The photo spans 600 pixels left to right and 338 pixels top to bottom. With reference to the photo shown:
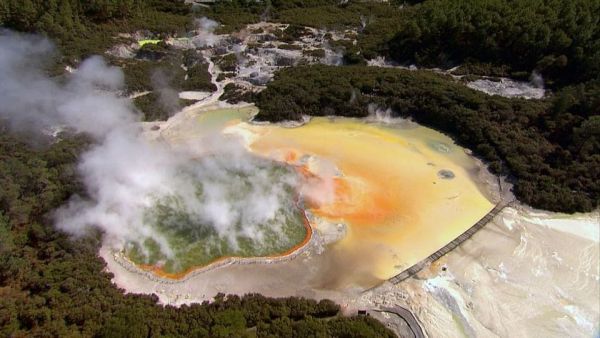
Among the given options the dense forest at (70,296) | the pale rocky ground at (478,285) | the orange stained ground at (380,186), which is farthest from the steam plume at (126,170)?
the orange stained ground at (380,186)

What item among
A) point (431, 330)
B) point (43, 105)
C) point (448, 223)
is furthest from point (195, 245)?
point (43, 105)

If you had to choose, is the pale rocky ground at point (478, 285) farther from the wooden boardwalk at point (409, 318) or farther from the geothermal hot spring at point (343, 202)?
the geothermal hot spring at point (343, 202)

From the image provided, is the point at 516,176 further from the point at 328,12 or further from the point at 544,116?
the point at 328,12

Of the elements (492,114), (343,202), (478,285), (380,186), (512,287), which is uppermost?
(492,114)

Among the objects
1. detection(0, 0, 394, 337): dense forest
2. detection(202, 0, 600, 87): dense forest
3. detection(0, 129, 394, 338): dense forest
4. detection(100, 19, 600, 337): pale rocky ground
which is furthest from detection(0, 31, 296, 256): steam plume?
detection(202, 0, 600, 87): dense forest

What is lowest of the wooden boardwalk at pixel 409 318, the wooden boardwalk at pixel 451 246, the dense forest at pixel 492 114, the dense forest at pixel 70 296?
the dense forest at pixel 70 296

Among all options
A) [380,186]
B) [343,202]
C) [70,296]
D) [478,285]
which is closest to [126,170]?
[70,296]

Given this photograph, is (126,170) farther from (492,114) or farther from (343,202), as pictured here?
(492,114)

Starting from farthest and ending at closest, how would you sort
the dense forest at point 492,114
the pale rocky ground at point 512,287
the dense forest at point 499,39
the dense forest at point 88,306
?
the dense forest at point 499,39, the dense forest at point 492,114, the pale rocky ground at point 512,287, the dense forest at point 88,306
